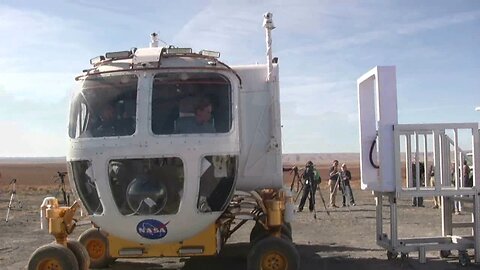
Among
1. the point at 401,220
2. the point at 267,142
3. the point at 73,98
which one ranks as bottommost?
the point at 401,220

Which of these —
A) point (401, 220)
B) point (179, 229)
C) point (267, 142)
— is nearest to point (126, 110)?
point (179, 229)

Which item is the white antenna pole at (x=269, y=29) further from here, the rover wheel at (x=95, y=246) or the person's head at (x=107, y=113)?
the rover wheel at (x=95, y=246)

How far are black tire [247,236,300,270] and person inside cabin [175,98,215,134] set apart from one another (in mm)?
1772

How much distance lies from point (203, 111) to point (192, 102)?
0.20 metres

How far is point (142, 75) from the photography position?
8305 millimetres

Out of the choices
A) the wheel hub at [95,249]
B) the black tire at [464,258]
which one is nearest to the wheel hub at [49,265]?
the wheel hub at [95,249]

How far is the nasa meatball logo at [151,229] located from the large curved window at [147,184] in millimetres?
132

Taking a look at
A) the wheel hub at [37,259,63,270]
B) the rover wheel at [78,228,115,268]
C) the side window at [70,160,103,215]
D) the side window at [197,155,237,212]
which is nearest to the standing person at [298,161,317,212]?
the rover wheel at [78,228,115,268]

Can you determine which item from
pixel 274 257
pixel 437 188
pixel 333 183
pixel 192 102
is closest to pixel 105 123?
pixel 192 102

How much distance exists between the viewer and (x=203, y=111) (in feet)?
27.2

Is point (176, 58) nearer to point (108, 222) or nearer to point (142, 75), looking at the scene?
point (142, 75)

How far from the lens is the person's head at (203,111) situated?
8242mm

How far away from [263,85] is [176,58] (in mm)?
1827

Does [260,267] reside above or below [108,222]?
below
